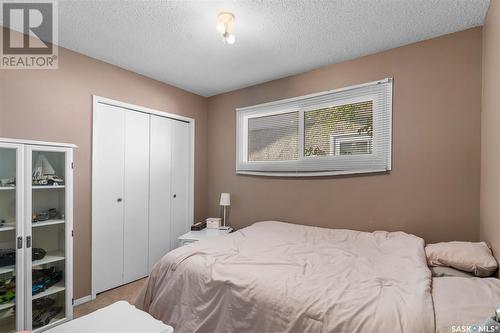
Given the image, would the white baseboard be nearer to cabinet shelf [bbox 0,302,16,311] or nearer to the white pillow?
cabinet shelf [bbox 0,302,16,311]

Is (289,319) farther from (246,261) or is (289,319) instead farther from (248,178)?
(248,178)

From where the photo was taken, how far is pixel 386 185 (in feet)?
8.25

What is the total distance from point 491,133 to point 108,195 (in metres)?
3.49

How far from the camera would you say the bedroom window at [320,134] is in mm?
2568

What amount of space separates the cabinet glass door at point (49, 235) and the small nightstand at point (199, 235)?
1.19 m

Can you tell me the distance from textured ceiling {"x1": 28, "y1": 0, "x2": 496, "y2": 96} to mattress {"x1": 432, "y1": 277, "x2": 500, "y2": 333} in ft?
6.14

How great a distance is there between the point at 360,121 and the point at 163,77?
2444mm

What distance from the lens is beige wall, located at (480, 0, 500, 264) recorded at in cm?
159

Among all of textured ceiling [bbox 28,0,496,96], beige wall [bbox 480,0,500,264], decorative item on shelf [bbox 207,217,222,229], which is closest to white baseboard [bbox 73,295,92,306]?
decorative item on shelf [bbox 207,217,222,229]

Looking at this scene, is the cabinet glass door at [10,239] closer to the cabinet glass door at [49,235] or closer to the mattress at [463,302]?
the cabinet glass door at [49,235]

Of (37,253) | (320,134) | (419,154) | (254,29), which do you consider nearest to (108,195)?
(37,253)

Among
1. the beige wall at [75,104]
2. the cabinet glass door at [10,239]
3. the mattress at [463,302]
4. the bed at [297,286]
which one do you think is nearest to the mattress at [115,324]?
the bed at [297,286]

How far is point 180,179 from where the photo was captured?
12.2 ft

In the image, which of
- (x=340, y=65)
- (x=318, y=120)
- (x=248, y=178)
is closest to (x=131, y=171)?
(x=248, y=178)
